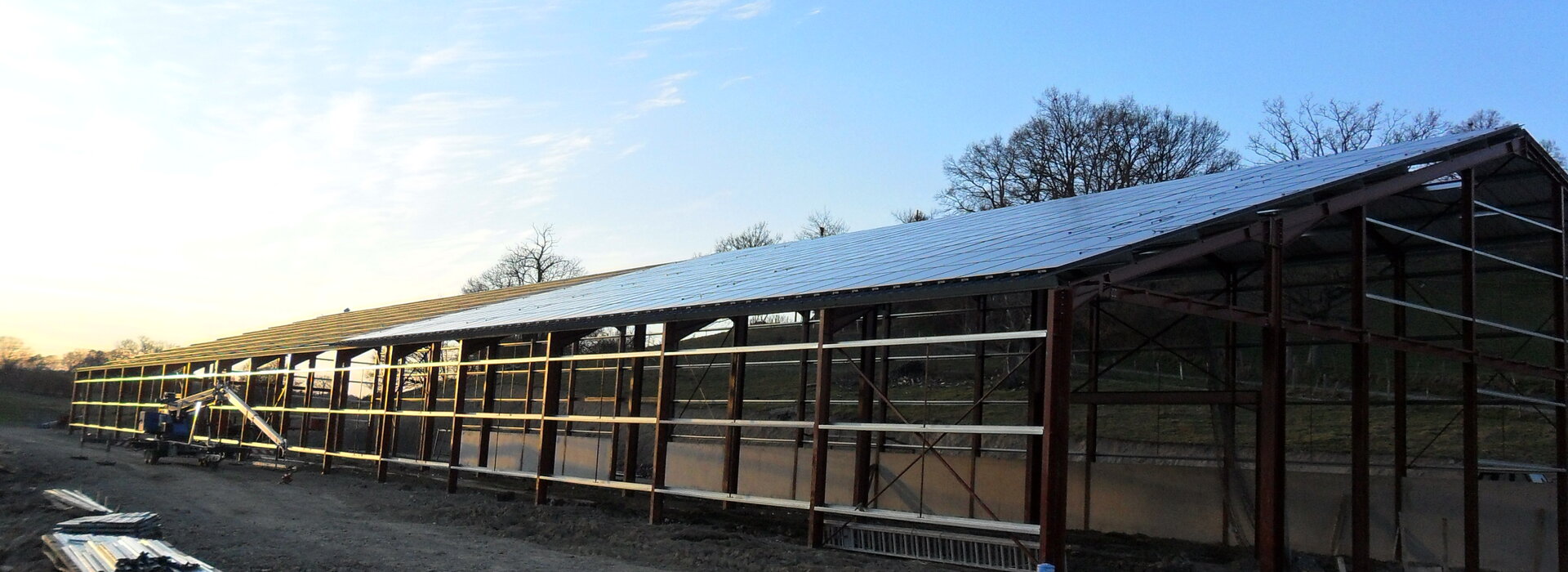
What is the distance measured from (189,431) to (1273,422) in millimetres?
30410

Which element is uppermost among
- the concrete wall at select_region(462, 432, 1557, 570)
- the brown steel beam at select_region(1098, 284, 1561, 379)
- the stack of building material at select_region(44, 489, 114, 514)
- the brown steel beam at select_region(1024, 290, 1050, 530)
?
the brown steel beam at select_region(1098, 284, 1561, 379)

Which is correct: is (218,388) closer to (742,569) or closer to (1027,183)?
(742,569)

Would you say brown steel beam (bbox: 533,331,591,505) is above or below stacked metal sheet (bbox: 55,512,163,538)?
above

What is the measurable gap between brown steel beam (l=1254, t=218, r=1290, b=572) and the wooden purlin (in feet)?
73.1

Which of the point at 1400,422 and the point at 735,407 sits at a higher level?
the point at 1400,422

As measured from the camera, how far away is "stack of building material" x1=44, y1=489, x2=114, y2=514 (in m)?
16.5

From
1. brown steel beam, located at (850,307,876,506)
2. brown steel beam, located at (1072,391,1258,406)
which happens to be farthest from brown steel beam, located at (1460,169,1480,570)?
brown steel beam, located at (850,307,876,506)

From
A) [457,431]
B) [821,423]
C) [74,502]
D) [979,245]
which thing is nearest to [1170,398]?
[979,245]

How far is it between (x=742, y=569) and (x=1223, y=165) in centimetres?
3929

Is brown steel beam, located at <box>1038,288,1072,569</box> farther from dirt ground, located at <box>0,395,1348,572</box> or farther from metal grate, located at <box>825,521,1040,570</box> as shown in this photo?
dirt ground, located at <box>0,395,1348,572</box>

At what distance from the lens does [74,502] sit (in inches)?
684

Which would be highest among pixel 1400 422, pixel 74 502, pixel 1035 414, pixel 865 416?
pixel 1400 422

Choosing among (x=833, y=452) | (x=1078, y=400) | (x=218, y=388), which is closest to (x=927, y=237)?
(x=1078, y=400)

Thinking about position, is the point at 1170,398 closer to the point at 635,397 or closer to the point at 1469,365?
the point at 1469,365
